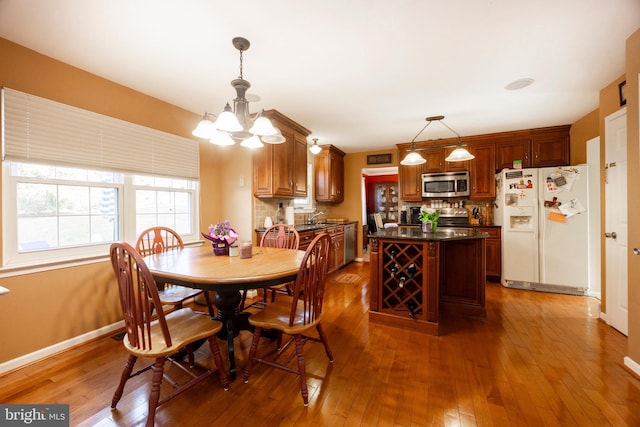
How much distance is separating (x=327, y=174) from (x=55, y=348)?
4.25m

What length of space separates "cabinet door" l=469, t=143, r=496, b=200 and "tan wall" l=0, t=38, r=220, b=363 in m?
4.87

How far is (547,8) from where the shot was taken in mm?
1588

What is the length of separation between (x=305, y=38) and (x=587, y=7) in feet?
5.92

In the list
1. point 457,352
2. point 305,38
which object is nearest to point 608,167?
point 457,352

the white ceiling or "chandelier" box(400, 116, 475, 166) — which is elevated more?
the white ceiling

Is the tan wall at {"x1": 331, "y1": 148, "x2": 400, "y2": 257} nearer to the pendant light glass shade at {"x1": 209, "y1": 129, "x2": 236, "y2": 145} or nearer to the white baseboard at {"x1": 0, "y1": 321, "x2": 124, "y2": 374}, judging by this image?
the pendant light glass shade at {"x1": 209, "y1": 129, "x2": 236, "y2": 145}

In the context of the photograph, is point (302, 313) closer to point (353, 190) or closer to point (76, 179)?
Result: point (76, 179)

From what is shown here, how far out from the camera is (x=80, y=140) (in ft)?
7.34

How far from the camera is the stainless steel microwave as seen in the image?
4496 mm

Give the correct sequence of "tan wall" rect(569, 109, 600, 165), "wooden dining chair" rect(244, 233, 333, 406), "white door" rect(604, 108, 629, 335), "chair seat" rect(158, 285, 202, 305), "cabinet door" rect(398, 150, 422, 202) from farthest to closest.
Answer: "cabinet door" rect(398, 150, 422, 202), "tan wall" rect(569, 109, 600, 165), "white door" rect(604, 108, 629, 335), "chair seat" rect(158, 285, 202, 305), "wooden dining chair" rect(244, 233, 333, 406)

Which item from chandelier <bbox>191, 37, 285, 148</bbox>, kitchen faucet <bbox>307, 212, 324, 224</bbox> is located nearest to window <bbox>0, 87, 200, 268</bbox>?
chandelier <bbox>191, 37, 285, 148</bbox>

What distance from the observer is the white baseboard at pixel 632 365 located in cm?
174

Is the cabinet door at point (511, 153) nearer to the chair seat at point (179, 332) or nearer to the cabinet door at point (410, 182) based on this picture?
the cabinet door at point (410, 182)

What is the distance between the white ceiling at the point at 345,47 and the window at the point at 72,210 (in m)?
0.96
